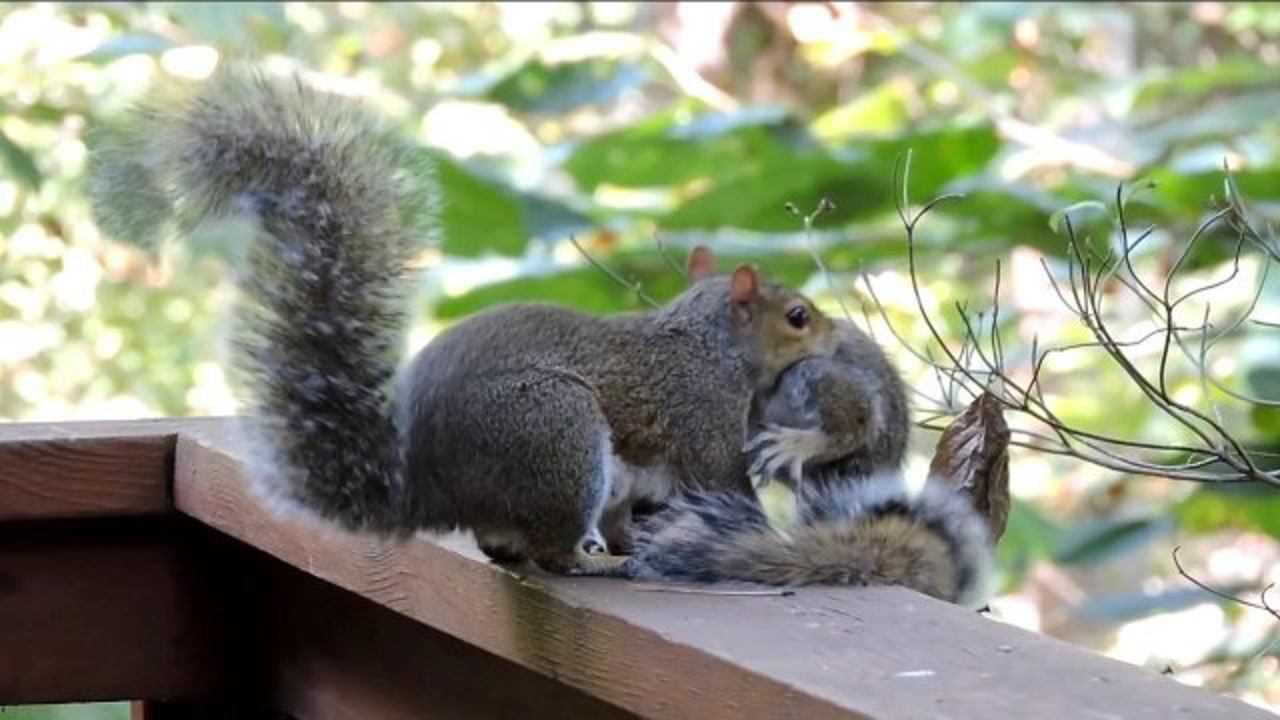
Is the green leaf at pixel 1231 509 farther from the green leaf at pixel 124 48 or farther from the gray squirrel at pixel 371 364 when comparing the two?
the green leaf at pixel 124 48

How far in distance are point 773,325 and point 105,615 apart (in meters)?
0.56

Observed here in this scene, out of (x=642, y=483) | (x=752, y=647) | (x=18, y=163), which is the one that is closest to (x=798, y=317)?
(x=642, y=483)

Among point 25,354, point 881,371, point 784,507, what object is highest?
point 25,354

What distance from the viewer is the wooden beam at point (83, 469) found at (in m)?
1.51

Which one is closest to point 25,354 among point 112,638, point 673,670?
point 112,638

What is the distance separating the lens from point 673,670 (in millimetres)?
1023

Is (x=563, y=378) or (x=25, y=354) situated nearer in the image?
(x=563, y=378)

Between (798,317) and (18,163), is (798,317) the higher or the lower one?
the lower one

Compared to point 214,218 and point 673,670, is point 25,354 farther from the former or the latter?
point 673,670

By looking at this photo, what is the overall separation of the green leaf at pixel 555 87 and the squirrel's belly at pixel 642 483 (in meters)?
2.08

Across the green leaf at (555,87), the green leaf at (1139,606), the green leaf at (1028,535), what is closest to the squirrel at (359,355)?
the green leaf at (1139,606)

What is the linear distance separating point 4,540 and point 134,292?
13.5 feet

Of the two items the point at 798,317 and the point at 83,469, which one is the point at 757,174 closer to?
the point at 798,317

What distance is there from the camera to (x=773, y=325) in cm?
171
